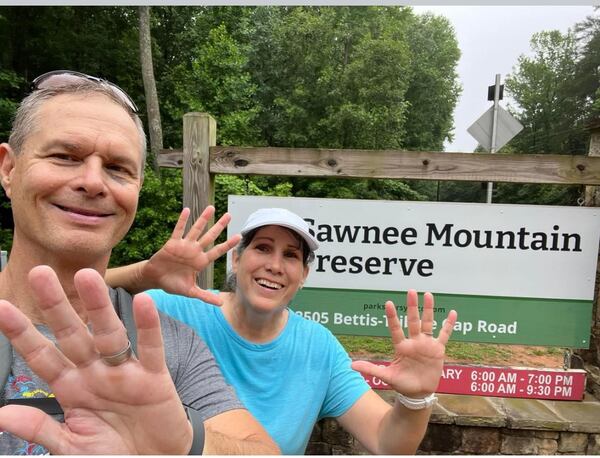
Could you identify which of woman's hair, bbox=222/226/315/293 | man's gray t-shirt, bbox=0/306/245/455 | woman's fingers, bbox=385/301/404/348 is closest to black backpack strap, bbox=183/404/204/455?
man's gray t-shirt, bbox=0/306/245/455

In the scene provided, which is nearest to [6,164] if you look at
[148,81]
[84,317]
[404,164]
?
[84,317]

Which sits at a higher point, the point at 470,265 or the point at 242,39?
the point at 242,39

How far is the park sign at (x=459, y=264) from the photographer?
2.52 metres

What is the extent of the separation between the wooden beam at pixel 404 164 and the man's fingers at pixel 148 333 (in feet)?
6.15

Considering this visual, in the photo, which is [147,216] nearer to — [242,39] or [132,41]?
[132,41]

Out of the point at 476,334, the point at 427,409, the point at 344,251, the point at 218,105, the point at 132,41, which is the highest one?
the point at 132,41

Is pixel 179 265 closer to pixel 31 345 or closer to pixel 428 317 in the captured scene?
pixel 31 345

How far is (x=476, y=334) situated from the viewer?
8.46ft

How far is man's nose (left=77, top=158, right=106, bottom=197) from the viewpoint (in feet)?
3.33

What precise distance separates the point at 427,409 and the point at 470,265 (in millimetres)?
1441

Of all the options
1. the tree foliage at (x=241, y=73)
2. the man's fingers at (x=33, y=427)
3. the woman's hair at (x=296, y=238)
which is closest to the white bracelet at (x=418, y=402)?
the woman's hair at (x=296, y=238)

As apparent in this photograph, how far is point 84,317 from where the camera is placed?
114 centimetres

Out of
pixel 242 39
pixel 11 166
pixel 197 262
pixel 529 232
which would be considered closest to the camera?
→ pixel 11 166

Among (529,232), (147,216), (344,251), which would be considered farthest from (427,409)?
(147,216)
